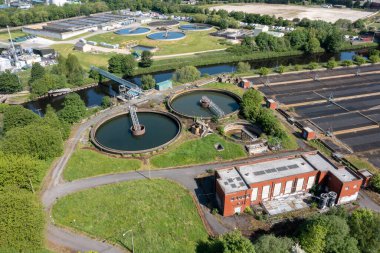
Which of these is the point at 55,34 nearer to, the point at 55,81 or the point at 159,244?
the point at 55,81

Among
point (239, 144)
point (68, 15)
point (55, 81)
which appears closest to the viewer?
point (239, 144)

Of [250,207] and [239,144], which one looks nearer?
[250,207]

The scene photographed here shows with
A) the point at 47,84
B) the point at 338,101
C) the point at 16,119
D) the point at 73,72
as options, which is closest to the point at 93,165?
the point at 16,119

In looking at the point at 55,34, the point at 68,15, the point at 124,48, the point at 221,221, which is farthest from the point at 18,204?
the point at 68,15

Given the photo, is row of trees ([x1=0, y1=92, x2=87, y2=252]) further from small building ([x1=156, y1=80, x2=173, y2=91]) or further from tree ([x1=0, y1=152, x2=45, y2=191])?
small building ([x1=156, y1=80, x2=173, y2=91])

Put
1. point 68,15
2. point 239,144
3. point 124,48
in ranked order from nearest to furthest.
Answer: point 239,144
point 124,48
point 68,15

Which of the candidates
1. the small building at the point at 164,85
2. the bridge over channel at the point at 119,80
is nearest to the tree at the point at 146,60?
the bridge over channel at the point at 119,80
